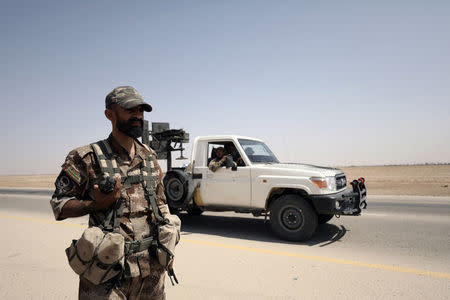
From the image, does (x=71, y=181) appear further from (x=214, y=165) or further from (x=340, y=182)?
(x=340, y=182)

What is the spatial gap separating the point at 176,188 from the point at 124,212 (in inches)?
196

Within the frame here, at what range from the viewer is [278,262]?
4426mm

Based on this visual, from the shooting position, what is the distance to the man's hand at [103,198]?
1671mm

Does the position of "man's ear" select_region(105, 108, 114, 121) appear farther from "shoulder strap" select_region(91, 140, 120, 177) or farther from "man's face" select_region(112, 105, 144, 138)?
"shoulder strap" select_region(91, 140, 120, 177)

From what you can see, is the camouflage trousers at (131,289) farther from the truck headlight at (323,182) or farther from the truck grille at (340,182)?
the truck grille at (340,182)

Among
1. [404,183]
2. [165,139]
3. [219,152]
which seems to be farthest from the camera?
[404,183]

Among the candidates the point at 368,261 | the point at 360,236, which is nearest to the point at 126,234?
the point at 368,261

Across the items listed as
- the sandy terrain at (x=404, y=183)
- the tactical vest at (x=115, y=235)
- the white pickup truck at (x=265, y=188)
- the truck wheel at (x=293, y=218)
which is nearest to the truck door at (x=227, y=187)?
the white pickup truck at (x=265, y=188)

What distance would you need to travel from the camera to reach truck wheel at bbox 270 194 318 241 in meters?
5.60

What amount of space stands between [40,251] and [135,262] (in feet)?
14.7

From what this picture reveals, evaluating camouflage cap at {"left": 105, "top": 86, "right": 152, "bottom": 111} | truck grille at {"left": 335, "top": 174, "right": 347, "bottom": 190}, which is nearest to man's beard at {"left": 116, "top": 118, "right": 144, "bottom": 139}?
camouflage cap at {"left": 105, "top": 86, "right": 152, "bottom": 111}

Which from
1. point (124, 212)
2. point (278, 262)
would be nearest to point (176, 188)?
point (278, 262)

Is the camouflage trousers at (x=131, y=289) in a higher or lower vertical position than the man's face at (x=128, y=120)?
lower

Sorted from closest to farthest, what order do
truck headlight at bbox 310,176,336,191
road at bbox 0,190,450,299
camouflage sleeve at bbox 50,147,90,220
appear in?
camouflage sleeve at bbox 50,147,90,220, road at bbox 0,190,450,299, truck headlight at bbox 310,176,336,191
